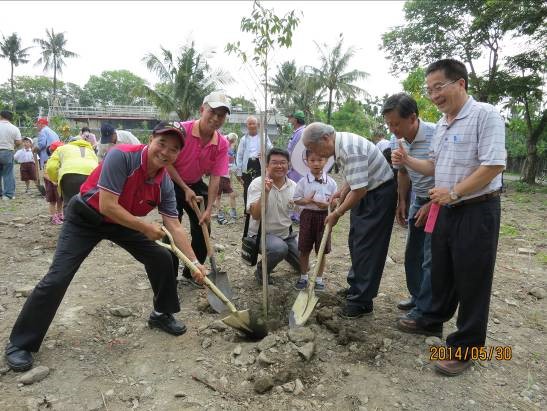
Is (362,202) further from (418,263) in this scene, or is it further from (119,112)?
(119,112)

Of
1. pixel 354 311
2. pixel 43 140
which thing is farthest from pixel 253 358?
pixel 43 140

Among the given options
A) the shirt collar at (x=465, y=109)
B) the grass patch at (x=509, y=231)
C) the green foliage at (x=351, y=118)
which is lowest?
the grass patch at (x=509, y=231)

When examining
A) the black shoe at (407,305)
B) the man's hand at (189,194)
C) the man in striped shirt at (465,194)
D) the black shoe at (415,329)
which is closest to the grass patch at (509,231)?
the black shoe at (407,305)

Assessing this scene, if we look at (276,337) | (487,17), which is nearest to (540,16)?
(487,17)

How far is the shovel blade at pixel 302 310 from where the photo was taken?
3.16m

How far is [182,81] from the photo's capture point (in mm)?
21656

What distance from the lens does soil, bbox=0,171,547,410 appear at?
2363 millimetres

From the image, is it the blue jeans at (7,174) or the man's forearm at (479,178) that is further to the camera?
the blue jeans at (7,174)

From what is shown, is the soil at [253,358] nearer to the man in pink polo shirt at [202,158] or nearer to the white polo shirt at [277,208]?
the white polo shirt at [277,208]

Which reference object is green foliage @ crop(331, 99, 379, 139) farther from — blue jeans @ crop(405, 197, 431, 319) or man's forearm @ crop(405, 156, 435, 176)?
man's forearm @ crop(405, 156, 435, 176)

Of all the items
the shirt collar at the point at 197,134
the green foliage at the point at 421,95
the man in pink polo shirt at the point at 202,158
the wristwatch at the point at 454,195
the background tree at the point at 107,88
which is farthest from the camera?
the background tree at the point at 107,88

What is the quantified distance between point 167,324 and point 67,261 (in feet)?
3.16

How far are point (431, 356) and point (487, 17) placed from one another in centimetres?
1574
